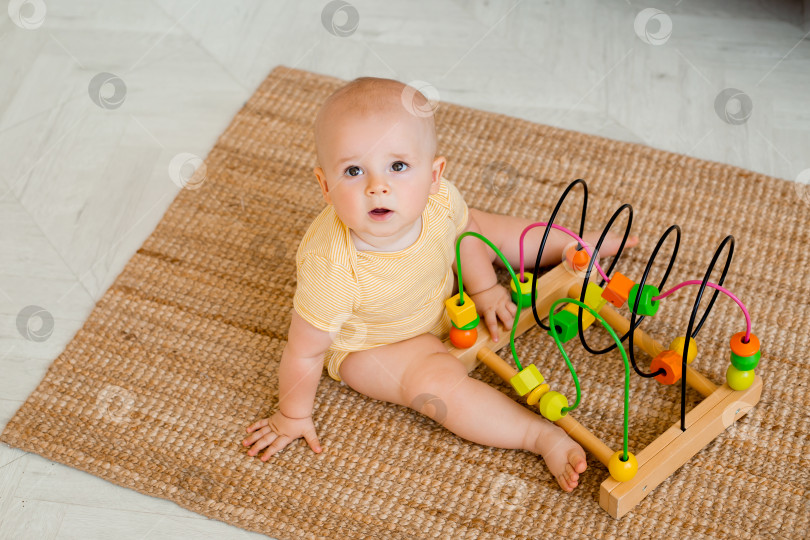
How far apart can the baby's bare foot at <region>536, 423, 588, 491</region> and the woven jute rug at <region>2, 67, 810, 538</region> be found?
0.02 m

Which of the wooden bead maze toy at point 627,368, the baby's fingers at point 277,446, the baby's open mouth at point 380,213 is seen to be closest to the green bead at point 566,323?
the wooden bead maze toy at point 627,368

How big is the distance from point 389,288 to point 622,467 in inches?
11.9

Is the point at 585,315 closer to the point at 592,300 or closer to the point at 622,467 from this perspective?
the point at 592,300

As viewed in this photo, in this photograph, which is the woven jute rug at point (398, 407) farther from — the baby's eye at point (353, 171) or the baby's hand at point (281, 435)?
the baby's eye at point (353, 171)

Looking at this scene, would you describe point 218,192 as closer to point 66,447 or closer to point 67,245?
point 67,245

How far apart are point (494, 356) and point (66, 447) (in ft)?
1.67

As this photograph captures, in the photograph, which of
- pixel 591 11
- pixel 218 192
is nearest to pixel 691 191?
pixel 591 11

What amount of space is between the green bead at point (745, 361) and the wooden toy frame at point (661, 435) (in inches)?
1.9

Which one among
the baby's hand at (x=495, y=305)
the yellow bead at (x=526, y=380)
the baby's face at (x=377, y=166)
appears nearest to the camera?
the baby's face at (x=377, y=166)

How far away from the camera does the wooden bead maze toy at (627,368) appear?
90cm

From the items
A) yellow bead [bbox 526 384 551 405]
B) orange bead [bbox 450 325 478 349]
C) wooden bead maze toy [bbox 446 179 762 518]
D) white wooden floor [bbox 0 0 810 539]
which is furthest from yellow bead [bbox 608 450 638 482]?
white wooden floor [bbox 0 0 810 539]

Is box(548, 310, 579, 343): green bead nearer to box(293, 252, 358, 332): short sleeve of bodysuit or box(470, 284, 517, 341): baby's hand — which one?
box(470, 284, 517, 341): baby's hand

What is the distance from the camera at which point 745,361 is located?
3.03ft

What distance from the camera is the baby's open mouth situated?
0.87m
